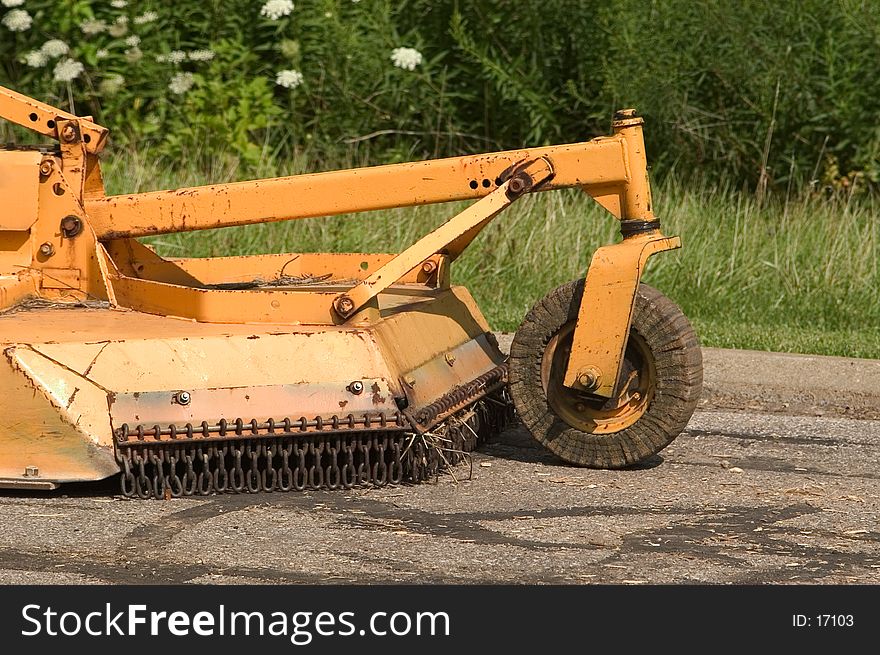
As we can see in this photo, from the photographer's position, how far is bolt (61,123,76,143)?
6.15 metres

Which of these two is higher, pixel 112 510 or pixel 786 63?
pixel 786 63

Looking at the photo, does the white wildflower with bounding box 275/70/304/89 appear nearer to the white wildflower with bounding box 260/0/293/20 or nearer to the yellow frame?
the white wildflower with bounding box 260/0/293/20

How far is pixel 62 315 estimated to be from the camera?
588 centimetres

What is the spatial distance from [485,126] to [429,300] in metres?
6.78

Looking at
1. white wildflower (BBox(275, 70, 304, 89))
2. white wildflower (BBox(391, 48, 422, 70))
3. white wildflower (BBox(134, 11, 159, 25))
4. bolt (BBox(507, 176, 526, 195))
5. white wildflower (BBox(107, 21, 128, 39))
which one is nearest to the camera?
bolt (BBox(507, 176, 526, 195))

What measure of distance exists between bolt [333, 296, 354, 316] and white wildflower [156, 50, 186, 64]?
22.0 feet

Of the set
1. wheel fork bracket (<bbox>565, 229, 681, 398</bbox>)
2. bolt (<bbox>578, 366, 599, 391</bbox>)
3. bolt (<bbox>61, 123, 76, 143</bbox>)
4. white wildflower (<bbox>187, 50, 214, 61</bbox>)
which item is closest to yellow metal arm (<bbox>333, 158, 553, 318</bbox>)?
wheel fork bracket (<bbox>565, 229, 681, 398</bbox>)

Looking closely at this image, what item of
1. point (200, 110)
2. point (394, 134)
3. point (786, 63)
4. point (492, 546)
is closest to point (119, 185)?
point (200, 110)

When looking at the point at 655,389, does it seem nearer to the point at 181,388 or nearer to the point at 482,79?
the point at 181,388

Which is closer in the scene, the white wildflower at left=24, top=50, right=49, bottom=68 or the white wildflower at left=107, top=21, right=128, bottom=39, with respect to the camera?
the white wildflower at left=24, top=50, right=49, bottom=68

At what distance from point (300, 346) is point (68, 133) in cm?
143

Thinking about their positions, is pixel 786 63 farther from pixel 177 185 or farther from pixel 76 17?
pixel 76 17

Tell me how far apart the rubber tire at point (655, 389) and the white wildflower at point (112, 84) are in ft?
24.1

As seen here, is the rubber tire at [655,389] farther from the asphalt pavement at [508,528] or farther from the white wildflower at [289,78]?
the white wildflower at [289,78]
